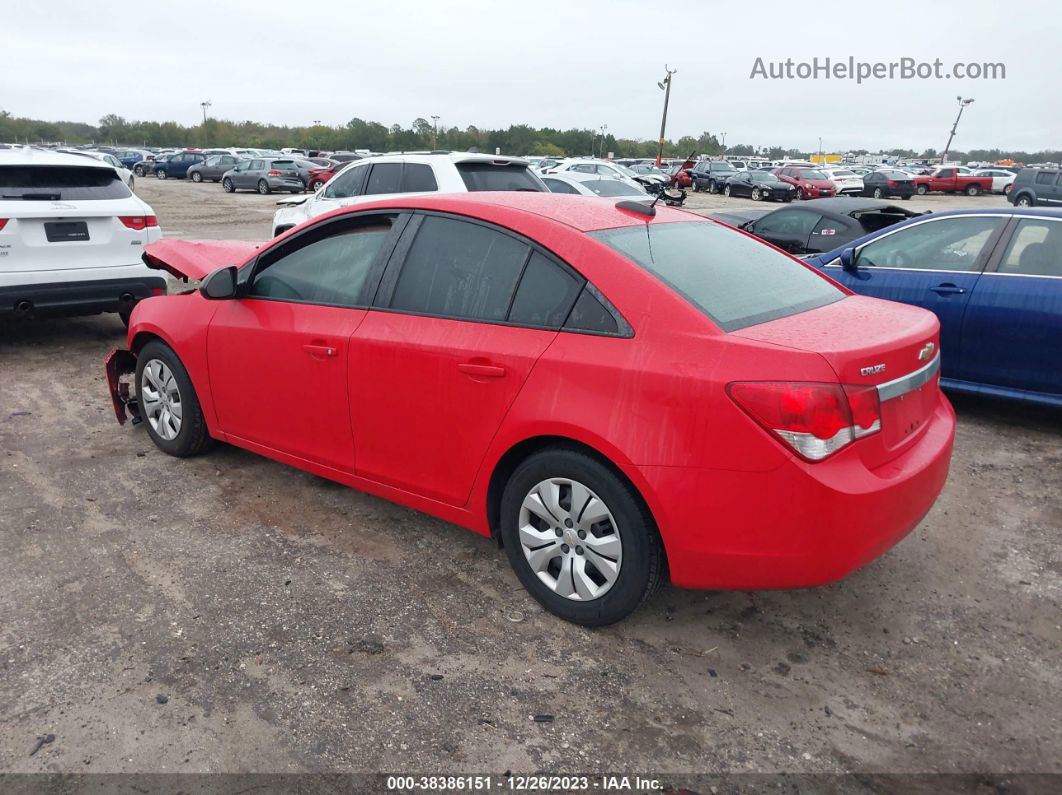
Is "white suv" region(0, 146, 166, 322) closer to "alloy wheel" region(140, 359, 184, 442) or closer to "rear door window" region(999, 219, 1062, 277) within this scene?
"alloy wheel" region(140, 359, 184, 442)

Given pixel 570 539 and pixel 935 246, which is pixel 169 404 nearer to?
pixel 570 539

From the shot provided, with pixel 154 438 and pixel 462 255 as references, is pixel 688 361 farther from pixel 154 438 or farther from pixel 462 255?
pixel 154 438

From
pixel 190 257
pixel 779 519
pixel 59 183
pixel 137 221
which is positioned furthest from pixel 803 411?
pixel 59 183

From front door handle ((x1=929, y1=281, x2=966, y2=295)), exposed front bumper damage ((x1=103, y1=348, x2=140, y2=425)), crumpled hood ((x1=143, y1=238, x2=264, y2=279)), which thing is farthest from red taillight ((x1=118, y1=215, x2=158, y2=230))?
front door handle ((x1=929, y1=281, x2=966, y2=295))

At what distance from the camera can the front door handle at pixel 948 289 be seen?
5.67 metres

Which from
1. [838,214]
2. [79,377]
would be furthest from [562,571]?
[838,214]

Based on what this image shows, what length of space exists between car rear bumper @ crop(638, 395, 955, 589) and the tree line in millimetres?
81875

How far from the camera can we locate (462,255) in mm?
3443

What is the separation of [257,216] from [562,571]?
21.6 m

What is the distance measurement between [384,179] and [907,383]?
8.24 metres

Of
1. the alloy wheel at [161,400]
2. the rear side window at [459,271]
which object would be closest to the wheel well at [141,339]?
the alloy wheel at [161,400]

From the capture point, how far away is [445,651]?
3051mm

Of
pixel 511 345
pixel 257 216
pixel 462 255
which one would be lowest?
pixel 257 216

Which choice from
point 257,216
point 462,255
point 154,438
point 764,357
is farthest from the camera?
point 257,216
